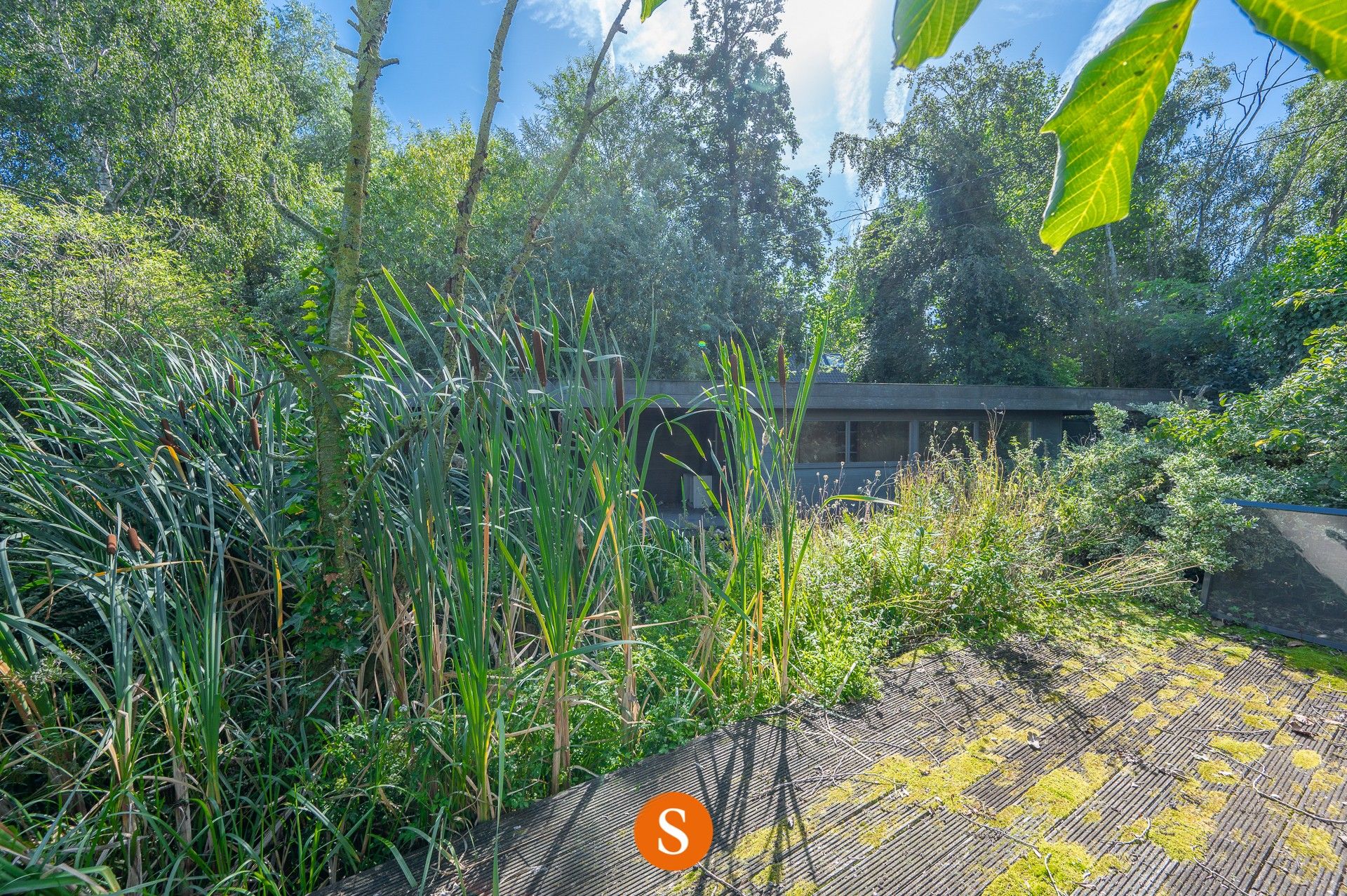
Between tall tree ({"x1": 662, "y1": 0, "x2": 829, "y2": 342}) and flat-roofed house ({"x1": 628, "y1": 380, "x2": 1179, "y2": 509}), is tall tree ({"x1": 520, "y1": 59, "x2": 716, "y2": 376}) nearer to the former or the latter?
tall tree ({"x1": 662, "y1": 0, "x2": 829, "y2": 342})

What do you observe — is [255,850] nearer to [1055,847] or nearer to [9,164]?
[1055,847]

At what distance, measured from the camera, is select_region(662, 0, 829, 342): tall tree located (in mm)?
13703

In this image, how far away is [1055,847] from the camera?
4.48 ft

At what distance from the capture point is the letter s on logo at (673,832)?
1340mm

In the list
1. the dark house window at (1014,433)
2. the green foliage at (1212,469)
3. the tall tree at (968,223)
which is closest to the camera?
the green foliage at (1212,469)

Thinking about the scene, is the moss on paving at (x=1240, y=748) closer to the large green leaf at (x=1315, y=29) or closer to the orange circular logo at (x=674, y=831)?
the orange circular logo at (x=674, y=831)

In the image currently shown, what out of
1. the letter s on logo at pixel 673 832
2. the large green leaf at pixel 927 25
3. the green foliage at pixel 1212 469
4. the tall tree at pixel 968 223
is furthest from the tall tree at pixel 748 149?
the large green leaf at pixel 927 25

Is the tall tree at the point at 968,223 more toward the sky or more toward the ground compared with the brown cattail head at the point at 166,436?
more toward the sky

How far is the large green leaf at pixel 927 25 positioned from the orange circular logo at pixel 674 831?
4.84ft

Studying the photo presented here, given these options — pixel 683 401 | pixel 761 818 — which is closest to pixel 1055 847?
pixel 761 818

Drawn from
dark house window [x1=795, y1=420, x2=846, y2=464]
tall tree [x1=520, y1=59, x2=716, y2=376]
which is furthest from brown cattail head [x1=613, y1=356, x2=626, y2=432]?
tall tree [x1=520, y1=59, x2=716, y2=376]

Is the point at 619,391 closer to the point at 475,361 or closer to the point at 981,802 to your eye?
the point at 475,361

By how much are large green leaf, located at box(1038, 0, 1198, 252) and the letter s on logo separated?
1468 millimetres

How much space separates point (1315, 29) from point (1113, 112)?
62 millimetres
